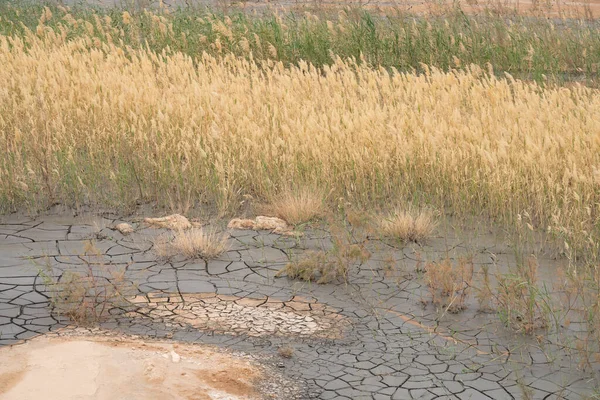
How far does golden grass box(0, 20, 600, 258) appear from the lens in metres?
6.44

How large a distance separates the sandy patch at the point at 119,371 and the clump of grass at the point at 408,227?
2029 millimetres

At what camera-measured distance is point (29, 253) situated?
18.8 ft

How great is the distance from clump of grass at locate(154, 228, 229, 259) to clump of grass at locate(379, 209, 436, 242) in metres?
1.08

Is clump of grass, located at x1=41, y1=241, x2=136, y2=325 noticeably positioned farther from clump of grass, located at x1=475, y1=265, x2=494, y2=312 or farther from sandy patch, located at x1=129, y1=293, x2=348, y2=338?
clump of grass, located at x1=475, y1=265, x2=494, y2=312

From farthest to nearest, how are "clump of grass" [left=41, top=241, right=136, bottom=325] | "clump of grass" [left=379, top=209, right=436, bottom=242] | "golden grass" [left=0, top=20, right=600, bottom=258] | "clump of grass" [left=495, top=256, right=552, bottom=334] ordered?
1. "golden grass" [left=0, top=20, right=600, bottom=258]
2. "clump of grass" [left=379, top=209, right=436, bottom=242]
3. "clump of grass" [left=41, top=241, right=136, bottom=325]
4. "clump of grass" [left=495, top=256, right=552, bottom=334]

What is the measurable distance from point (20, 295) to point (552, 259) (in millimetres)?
3178

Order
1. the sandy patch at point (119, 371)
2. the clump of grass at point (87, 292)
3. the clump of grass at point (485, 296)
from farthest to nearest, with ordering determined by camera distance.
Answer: the clump of grass at point (485, 296) → the clump of grass at point (87, 292) → the sandy patch at point (119, 371)

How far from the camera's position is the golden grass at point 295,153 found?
21.1ft

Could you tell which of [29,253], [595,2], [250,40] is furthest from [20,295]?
[595,2]

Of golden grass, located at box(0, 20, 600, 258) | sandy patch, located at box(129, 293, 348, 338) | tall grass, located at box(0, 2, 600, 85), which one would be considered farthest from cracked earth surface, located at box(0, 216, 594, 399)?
tall grass, located at box(0, 2, 600, 85)

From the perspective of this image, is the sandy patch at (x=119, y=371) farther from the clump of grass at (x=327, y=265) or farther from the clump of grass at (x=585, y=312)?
the clump of grass at (x=585, y=312)

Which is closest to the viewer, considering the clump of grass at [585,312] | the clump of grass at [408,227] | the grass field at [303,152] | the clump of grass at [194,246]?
the clump of grass at [585,312]

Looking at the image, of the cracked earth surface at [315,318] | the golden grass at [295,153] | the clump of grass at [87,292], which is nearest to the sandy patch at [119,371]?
the cracked earth surface at [315,318]

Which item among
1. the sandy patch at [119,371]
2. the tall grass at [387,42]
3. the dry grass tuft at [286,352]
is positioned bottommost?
the tall grass at [387,42]
